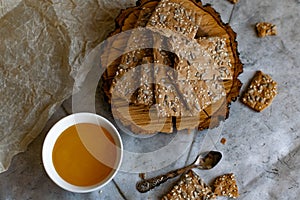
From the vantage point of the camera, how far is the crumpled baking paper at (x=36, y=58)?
1.50 meters

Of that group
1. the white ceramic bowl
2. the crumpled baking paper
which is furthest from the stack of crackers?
the crumpled baking paper

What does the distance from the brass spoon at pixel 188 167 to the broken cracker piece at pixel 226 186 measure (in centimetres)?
5

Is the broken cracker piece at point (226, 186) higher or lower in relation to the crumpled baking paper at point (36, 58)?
lower

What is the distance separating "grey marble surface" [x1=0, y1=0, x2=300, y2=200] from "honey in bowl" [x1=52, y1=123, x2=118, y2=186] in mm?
99

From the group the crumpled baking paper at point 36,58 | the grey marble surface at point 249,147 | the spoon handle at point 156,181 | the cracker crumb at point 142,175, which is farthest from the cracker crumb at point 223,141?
the crumpled baking paper at point 36,58

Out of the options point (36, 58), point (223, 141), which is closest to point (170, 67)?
point (223, 141)

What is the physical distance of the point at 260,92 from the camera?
60.2 inches

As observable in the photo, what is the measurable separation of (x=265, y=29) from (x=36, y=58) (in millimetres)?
725

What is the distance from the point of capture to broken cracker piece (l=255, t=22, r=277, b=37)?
5.14ft

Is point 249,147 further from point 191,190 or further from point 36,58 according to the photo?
point 36,58

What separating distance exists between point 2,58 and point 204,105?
0.63 m

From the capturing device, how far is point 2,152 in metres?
1.48

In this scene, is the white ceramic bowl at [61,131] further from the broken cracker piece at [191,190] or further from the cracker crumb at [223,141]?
the cracker crumb at [223,141]

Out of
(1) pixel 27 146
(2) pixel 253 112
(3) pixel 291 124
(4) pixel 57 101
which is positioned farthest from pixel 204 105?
(1) pixel 27 146
